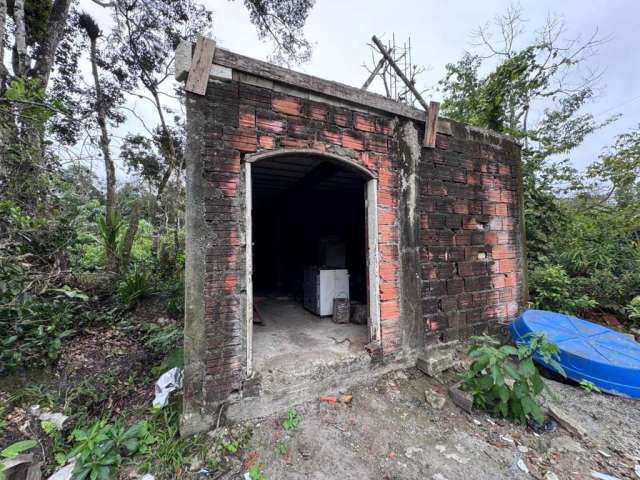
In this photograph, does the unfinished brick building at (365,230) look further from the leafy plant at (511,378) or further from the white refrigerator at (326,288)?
the leafy plant at (511,378)

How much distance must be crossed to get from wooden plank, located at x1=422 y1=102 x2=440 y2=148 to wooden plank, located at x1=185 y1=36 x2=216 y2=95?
2364mm

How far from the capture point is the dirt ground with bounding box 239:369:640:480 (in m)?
1.83

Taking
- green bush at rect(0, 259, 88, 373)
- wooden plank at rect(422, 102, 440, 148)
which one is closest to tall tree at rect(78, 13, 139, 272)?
green bush at rect(0, 259, 88, 373)

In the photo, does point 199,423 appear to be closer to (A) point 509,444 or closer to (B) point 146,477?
(B) point 146,477

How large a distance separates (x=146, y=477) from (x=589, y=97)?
13.7 metres

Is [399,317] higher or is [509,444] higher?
[399,317]

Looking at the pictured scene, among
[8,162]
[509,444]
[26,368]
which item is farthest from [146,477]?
[8,162]

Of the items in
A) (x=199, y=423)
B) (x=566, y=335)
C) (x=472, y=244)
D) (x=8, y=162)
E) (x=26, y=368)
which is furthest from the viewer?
(x=472, y=244)

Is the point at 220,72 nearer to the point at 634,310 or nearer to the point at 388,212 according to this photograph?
the point at 388,212

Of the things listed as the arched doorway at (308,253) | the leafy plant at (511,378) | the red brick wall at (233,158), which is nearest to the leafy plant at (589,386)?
the leafy plant at (511,378)

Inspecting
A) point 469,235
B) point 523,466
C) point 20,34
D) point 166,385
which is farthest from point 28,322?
point 20,34

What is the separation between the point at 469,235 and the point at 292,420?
2.95 meters

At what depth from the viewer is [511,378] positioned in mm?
2258

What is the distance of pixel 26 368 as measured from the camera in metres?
2.59
